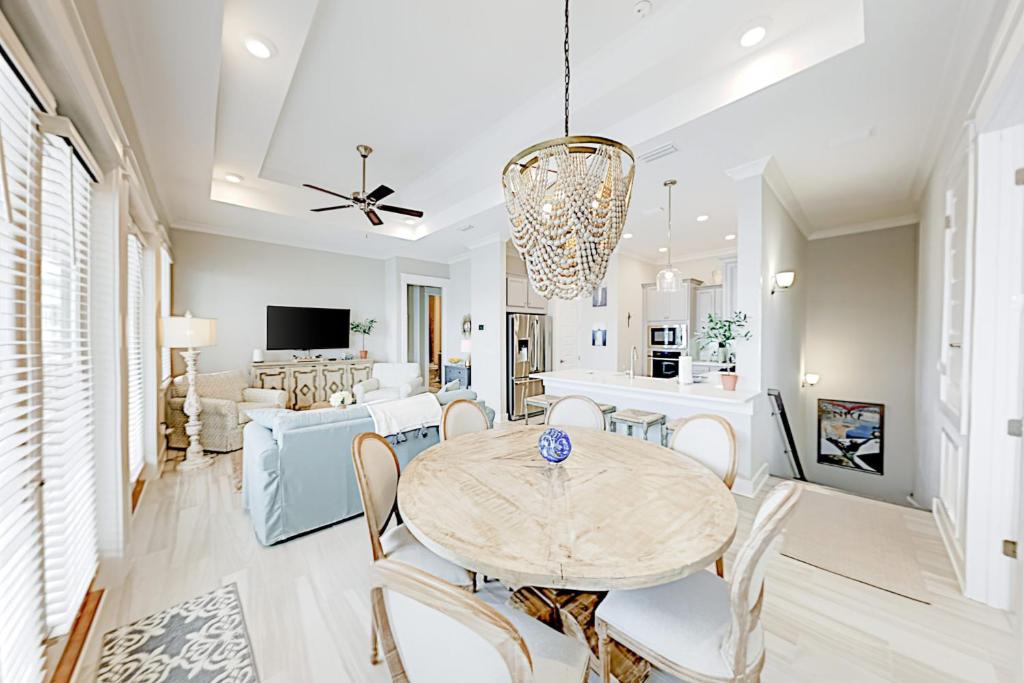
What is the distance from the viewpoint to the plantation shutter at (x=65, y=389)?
5.07 ft

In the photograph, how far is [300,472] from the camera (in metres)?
2.50

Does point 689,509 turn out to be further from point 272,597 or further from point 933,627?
point 272,597

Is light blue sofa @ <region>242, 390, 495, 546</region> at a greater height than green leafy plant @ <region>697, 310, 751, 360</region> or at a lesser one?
lesser

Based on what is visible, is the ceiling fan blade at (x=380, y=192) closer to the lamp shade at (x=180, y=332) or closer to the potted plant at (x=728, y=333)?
the lamp shade at (x=180, y=332)

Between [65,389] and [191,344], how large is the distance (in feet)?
7.46

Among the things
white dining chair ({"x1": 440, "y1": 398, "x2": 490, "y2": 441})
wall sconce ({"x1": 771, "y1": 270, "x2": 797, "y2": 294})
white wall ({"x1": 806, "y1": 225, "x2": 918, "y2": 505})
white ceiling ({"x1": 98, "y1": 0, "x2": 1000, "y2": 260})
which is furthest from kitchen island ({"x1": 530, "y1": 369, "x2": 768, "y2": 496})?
white wall ({"x1": 806, "y1": 225, "x2": 918, "y2": 505})

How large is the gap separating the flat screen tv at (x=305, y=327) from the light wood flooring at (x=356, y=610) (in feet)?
11.7

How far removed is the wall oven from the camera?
21.6 feet

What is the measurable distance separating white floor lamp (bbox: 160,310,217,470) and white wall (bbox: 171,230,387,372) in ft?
4.88

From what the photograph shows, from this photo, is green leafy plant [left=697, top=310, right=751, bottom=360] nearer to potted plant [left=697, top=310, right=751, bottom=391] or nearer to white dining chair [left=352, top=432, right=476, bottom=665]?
potted plant [left=697, top=310, right=751, bottom=391]

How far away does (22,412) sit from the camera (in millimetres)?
1331

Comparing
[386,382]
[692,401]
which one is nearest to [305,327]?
[386,382]

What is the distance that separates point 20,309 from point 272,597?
63.7 inches

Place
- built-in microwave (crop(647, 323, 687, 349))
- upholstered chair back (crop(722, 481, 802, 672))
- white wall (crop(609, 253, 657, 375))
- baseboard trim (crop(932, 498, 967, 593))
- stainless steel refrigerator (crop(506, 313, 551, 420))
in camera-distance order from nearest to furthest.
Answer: upholstered chair back (crop(722, 481, 802, 672)), baseboard trim (crop(932, 498, 967, 593)), stainless steel refrigerator (crop(506, 313, 551, 420)), built-in microwave (crop(647, 323, 687, 349)), white wall (crop(609, 253, 657, 375))
